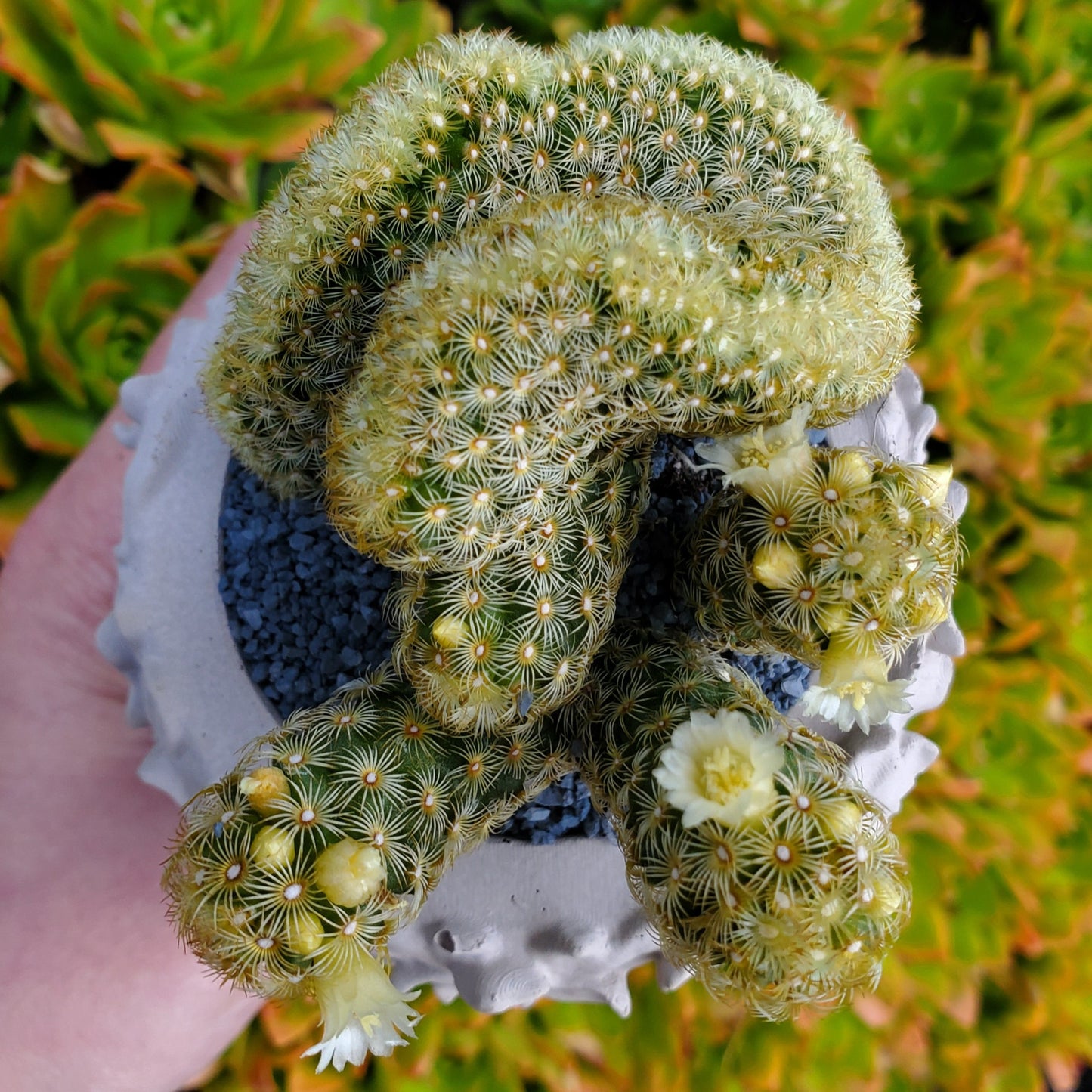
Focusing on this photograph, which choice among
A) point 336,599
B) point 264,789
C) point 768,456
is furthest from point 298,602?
point 768,456

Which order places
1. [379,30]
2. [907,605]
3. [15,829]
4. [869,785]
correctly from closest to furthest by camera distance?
[907,605]
[869,785]
[15,829]
[379,30]

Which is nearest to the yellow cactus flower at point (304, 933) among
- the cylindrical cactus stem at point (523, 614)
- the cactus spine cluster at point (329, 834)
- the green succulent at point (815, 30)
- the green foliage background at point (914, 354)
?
the cactus spine cluster at point (329, 834)

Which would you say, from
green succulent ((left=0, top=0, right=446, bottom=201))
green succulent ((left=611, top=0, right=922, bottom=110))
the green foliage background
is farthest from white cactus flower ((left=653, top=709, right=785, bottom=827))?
green succulent ((left=611, top=0, right=922, bottom=110))

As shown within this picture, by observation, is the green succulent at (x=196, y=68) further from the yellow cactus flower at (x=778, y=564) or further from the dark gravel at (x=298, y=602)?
the yellow cactus flower at (x=778, y=564)

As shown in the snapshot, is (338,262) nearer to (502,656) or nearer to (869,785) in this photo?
(502,656)

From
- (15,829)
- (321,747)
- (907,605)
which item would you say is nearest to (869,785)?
(907,605)

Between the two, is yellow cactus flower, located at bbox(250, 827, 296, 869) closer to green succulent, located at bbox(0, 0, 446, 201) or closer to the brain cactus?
the brain cactus
